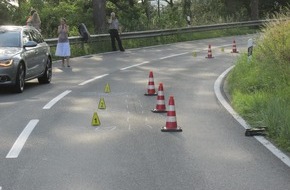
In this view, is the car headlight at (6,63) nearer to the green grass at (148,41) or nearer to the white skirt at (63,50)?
the white skirt at (63,50)

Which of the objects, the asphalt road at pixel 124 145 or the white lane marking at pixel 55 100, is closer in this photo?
the asphalt road at pixel 124 145

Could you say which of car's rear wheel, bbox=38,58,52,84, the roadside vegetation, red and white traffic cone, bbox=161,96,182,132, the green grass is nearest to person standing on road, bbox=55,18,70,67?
the green grass

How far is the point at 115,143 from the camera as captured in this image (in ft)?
25.9

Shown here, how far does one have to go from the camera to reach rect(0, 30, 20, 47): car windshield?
14086mm

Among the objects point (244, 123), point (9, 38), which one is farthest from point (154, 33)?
point (244, 123)

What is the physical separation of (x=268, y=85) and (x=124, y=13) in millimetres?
37505

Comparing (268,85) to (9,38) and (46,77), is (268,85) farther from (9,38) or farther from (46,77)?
(9,38)

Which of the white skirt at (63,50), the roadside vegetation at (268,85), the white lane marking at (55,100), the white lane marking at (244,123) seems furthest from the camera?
the white skirt at (63,50)

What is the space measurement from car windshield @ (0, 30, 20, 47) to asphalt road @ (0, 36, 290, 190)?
1325mm

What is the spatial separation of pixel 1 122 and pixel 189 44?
2197cm

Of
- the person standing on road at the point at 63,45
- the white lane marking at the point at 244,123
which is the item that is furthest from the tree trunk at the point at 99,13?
the white lane marking at the point at 244,123

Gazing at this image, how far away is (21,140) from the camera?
8.03 metres

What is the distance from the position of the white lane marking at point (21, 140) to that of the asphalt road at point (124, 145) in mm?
13

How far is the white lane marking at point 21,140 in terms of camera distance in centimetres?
724
